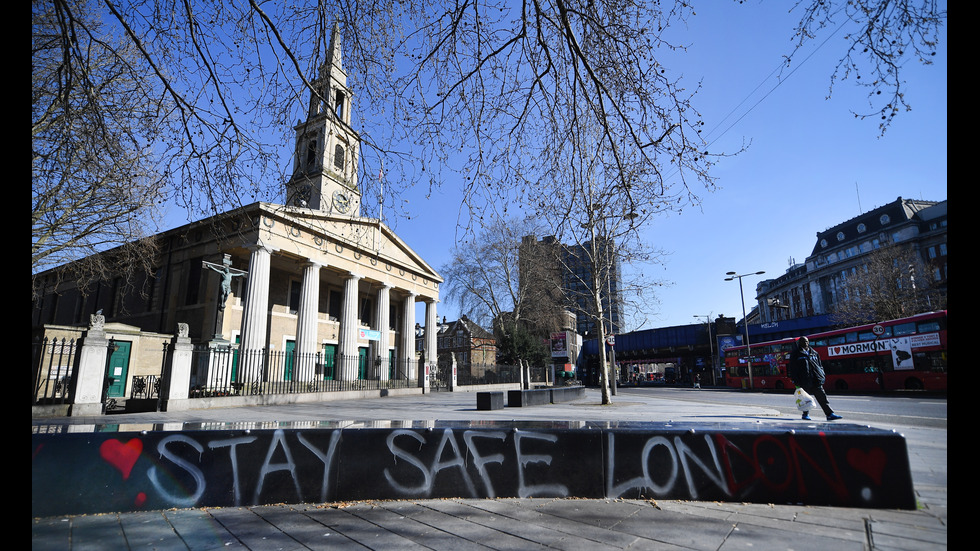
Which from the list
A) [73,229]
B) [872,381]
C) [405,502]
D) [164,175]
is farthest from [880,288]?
[73,229]

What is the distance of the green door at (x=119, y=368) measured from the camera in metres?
18.1

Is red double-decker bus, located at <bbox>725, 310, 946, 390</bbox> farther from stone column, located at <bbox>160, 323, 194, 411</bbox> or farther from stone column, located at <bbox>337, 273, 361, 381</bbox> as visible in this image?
stone column, located at <bbox>160, 323, 194, 411</bbox>

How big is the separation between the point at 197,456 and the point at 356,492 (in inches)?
62.0

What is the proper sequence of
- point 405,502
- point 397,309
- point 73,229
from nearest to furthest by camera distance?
point 405,502 → point 73,229 → point 397,309

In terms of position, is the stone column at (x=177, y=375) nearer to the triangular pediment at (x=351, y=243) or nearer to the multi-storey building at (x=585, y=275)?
the triangular pediment at (x=351, y=243)

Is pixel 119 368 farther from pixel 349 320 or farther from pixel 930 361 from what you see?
pixel 930 361

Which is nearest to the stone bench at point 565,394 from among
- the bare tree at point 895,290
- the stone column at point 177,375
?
the stone column at point 177,375

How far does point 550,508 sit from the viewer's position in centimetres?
429

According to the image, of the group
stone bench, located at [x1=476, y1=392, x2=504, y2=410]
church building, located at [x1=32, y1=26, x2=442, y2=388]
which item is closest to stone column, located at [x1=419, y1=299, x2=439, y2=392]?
church building, located at [x1=32, y1=26, x2=442, y2=388]

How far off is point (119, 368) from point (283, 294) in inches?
437

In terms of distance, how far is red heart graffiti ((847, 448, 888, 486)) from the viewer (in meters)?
4.04

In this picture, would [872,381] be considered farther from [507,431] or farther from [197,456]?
[197,456]

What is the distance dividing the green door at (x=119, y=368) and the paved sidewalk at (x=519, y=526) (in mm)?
17559
